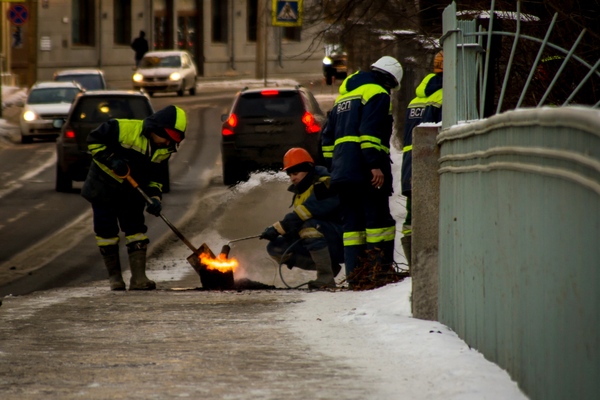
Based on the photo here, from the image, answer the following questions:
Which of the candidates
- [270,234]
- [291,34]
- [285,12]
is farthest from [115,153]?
[291,34]

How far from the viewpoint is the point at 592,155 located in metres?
3.60

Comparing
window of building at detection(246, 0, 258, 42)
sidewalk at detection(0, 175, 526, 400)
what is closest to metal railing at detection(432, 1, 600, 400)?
sidewalk at detection(0, 175, 526, 400)

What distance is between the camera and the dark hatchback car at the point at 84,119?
20.7 metres

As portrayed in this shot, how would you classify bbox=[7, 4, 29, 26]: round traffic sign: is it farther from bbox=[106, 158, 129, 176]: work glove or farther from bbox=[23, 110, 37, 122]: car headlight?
bbox=[106, 158, 129, 176]: work glove

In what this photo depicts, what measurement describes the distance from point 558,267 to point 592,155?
1.83 ft

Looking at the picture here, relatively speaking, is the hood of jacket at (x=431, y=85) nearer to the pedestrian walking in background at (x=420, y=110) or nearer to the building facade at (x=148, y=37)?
the pedestrian walking in background at (x=420, y=110)

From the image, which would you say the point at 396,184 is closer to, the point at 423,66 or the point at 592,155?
the point at 423,66

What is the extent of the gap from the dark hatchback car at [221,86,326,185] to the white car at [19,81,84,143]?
399 inches

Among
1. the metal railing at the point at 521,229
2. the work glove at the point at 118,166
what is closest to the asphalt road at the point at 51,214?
the work glove at the point at 118,166

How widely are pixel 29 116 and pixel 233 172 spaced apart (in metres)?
11.4

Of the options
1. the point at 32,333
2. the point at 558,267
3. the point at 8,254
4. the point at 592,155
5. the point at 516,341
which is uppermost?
the point at 592,155

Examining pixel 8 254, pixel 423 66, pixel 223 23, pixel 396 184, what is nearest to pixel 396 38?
pixel 423 66

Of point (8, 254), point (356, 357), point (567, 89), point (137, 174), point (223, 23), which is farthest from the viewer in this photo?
point (223, 23)

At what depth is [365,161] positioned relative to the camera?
10258mm
